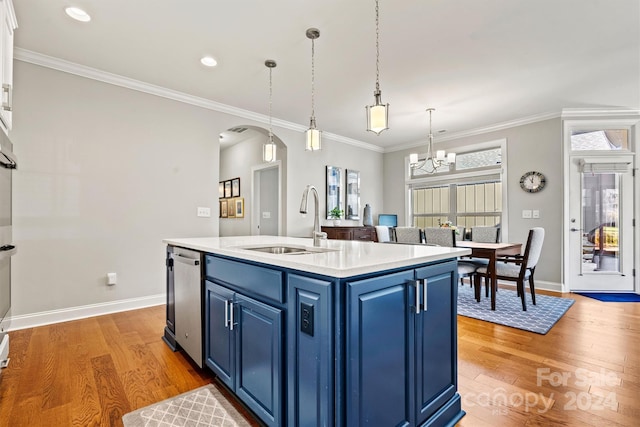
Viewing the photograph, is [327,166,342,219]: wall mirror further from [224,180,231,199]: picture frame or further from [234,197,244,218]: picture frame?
[224,180,231,199]: picture frame

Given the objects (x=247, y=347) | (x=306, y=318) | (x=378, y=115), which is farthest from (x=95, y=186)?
(x=306, y=318)

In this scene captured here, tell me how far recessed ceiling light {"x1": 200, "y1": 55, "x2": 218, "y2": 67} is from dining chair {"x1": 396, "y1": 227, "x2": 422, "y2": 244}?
2.81 m

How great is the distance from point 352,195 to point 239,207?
2415 millimetres

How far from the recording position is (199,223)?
400 cm

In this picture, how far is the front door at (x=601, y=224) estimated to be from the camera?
14.1 ft

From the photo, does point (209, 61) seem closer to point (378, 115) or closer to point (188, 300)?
point (378, 115)

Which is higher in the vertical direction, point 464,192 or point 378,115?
point 378,115

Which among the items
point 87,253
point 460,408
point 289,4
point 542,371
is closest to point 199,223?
point 87,253

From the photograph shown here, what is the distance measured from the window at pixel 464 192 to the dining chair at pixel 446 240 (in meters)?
1.94

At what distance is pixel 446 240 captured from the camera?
11.3ft

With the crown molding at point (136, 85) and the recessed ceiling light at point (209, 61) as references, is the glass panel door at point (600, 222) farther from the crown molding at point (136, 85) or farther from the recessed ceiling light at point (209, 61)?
the recessed ceiling light at point (209, 61)

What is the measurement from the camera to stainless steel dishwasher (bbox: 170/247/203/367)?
6.43 feet

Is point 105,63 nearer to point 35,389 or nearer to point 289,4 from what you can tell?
point 289,4

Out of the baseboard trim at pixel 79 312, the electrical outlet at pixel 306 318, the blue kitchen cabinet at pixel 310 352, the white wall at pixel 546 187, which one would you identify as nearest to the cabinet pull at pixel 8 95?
the baseboard trim at pixel 79 312
